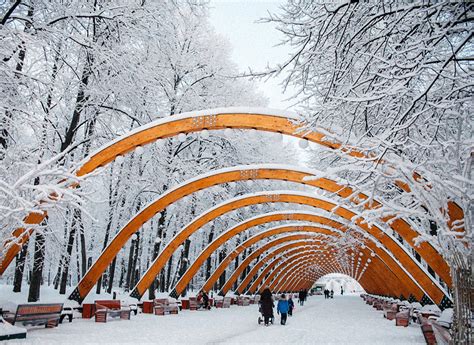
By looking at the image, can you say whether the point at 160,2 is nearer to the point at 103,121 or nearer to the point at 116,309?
the point at 103,121

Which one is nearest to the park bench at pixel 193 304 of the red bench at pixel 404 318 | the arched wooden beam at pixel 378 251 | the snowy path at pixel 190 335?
the arched wooden beam at pixel 378 251

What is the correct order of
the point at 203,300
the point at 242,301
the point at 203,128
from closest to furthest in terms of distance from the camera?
the point at 203,128
the point at 203,300
the point at 242,301

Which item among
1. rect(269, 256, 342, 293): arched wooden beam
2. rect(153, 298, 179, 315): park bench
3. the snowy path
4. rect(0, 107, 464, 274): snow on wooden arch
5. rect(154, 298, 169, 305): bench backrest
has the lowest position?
the snowy path

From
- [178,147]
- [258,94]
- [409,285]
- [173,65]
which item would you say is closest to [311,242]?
[258,94]

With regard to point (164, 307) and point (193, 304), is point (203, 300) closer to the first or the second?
point (193, 304)

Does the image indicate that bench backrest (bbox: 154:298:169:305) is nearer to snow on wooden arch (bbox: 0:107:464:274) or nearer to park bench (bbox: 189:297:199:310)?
park bench (bbox: 189:297:199:310)

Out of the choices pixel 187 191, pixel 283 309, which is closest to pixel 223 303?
pixel 283 309

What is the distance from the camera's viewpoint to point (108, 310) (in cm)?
1458

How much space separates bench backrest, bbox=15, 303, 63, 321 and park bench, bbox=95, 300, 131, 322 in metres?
2.41

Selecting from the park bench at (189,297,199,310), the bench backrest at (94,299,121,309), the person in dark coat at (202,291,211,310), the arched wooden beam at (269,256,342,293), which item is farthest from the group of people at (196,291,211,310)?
the arched wooden beam at (269,256,342,293)

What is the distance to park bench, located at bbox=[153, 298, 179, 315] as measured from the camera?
1850cm

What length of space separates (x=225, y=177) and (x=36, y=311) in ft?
28.4

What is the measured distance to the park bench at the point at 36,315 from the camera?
10273 millimetres

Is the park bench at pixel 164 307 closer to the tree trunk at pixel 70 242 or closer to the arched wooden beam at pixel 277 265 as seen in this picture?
the tree trunk at pixel 70 242
